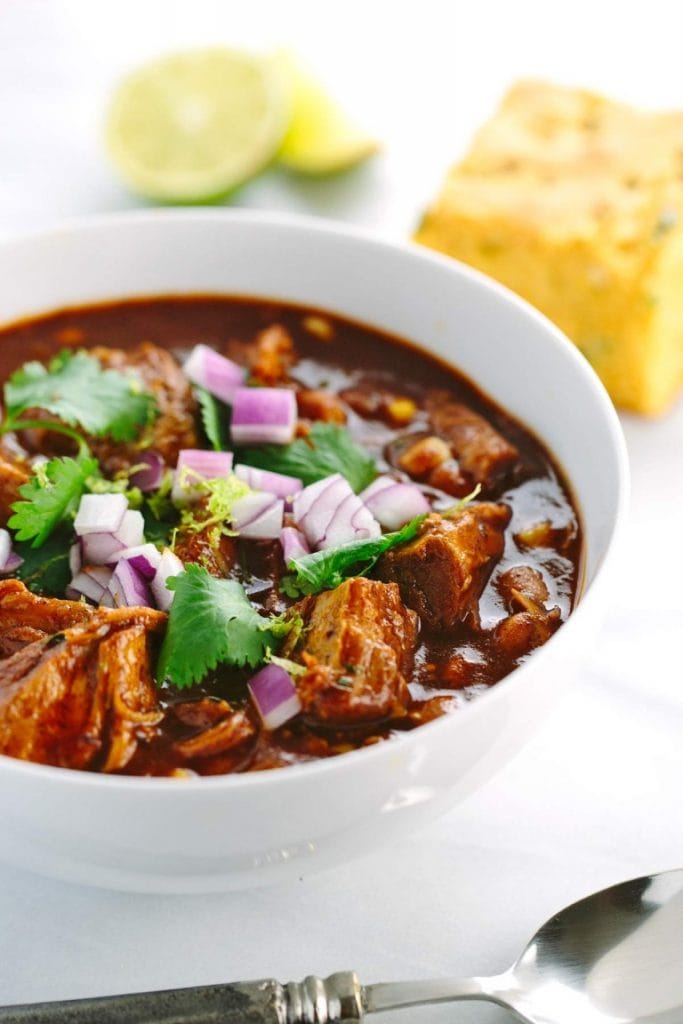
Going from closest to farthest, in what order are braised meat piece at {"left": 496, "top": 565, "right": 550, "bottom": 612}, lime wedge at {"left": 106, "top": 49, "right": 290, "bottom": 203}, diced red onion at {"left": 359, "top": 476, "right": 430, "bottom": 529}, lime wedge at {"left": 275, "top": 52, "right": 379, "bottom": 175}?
braised meat piece at {"left": 496, "top": 565, "right": 550, "bottom": 612}
diced red onion at {"left": 359, "top": 476, "right": 430, "bottom": 529}
lime wedge at {"left": 106, "top": 49, "right": 290, "bottom": 203}
lime wedge at {"left": 275, "top": 52, "right": 379, "bottom": 175}

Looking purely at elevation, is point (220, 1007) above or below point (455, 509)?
below

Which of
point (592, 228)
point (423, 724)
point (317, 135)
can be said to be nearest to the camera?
point (423, 724)

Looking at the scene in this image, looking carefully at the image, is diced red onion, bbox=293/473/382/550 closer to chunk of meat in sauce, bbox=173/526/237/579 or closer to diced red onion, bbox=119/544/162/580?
chunk of meat in sauce, bbox=173/526/237/579

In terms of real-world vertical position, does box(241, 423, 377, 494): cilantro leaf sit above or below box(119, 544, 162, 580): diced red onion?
below

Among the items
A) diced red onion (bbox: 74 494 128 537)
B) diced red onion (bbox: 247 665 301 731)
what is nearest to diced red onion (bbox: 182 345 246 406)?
diced red onion (bbox: 74 494 128 537)

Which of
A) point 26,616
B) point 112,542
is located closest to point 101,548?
point 112,542

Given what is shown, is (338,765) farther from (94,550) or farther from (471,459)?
(471,459)

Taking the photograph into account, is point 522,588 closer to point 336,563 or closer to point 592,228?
point 336,563

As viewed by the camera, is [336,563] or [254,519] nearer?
[336,563]
